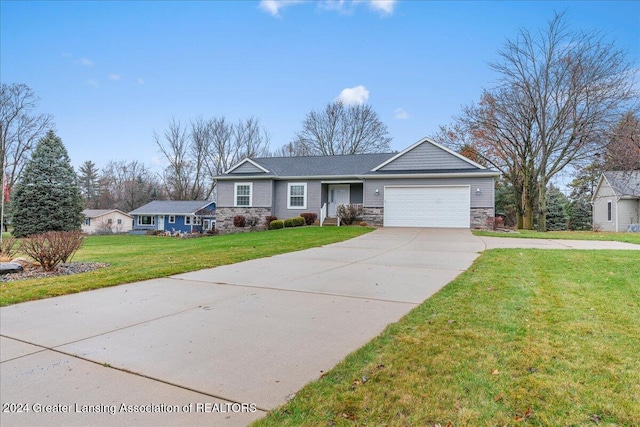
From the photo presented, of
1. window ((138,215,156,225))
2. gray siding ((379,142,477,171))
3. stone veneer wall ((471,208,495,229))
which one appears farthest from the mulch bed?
window ((138,215,156,225))

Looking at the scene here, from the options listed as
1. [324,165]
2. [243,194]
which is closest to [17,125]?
[243,194]

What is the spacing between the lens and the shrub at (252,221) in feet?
70.3

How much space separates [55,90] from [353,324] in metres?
23.2

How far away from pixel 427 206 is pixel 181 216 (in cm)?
2834

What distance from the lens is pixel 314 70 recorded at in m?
21.5

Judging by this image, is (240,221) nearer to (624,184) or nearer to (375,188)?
(375,188)

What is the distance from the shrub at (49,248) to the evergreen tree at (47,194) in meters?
21.4

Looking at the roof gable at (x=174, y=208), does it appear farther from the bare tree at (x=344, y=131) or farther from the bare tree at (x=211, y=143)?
the bare tree at (x=344, y=131)

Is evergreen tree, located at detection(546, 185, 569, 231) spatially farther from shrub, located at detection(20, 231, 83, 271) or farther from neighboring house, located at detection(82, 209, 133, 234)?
neighboring house, located at detection(82, 209, 133, 234)

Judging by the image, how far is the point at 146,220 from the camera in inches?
1582

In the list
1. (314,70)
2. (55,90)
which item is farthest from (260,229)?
(55,90)

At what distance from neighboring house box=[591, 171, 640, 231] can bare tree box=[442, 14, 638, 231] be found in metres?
4.56

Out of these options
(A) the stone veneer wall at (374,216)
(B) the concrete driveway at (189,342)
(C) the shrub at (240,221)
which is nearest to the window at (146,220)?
(C) the shrub at (240,221)

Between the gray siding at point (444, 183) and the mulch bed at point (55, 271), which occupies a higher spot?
the gray siding at point (444, 183)
